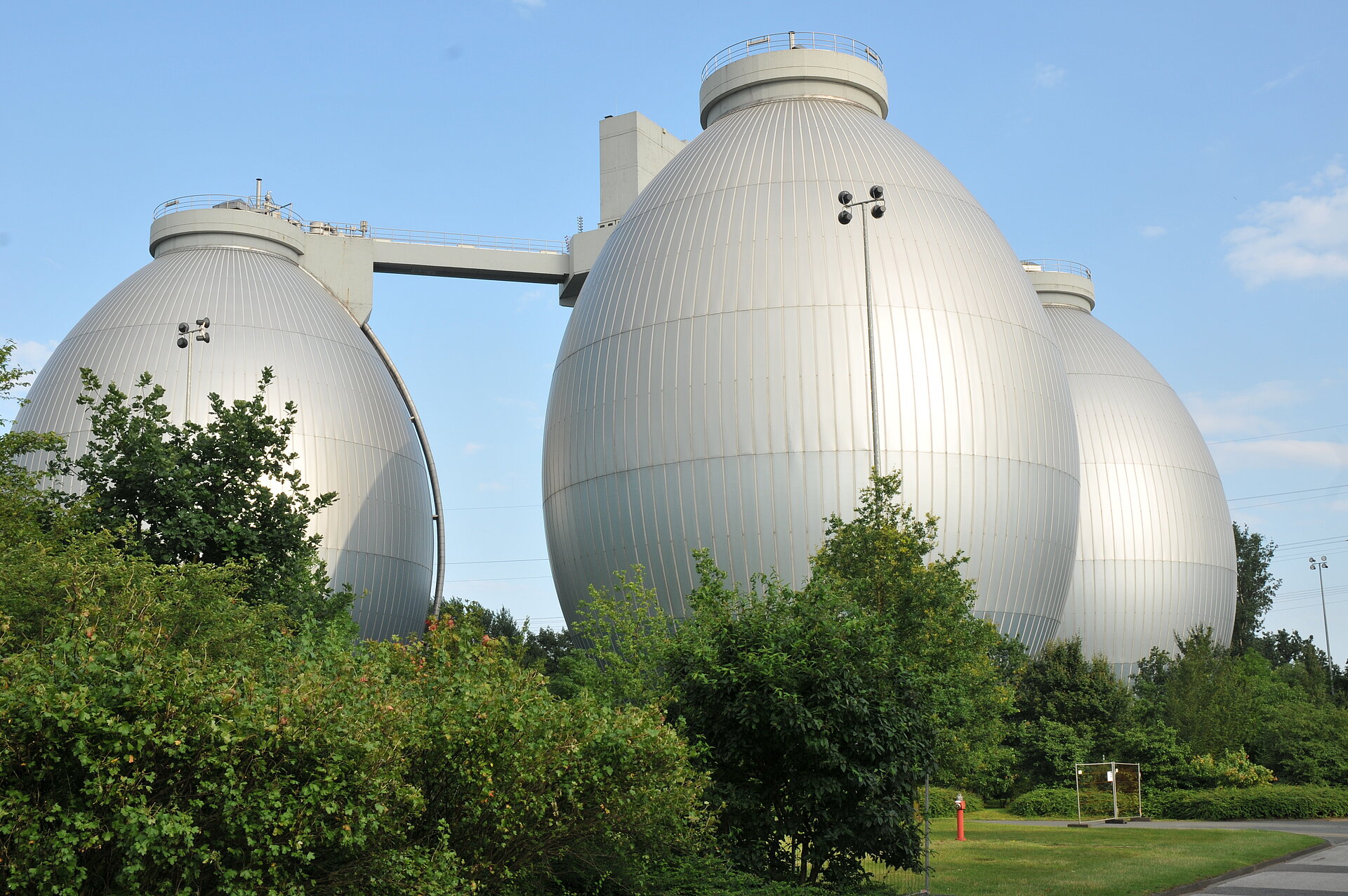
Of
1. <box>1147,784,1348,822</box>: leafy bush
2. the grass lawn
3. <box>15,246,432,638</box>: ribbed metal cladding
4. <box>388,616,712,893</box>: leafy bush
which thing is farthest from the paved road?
<box>15,246,432,638</box>: ribbed metal cladding

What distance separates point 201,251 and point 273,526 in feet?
89.9

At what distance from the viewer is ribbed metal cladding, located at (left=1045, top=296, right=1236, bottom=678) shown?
4819 centimetres

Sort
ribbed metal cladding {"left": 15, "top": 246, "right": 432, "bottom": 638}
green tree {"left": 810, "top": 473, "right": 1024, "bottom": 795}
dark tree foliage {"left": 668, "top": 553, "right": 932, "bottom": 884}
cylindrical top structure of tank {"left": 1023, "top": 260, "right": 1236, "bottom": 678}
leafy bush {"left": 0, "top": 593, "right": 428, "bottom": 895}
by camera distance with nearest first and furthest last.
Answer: leafy bush {"left": 0, "top": 593, "right": 428, "bottom": 895} → dark tree foliage {"left": 668, "top": 553, "right": 932, "bottom": 884} → green tree {"left": 810, "top": 473, "right": 1024, "bottom": 795} → ribbed metal cladding {"left": 15, "top": 246, "right": 432, "bottom": 638} → cylindrical top structure of tank {"left": 1023, "top": 260, "right": 1236, "bottom": 678}

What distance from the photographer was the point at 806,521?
31172 millimetres

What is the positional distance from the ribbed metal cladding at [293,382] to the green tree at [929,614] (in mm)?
22829

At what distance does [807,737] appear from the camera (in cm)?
1582

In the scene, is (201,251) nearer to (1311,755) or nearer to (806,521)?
(806,521)

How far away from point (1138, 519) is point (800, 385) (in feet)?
78.0

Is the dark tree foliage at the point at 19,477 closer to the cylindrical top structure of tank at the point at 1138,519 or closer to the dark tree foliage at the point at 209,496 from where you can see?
the dark tree foliage at the point at 209,496

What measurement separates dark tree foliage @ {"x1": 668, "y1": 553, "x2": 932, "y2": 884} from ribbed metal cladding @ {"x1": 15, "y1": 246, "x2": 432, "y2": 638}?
26651 mm

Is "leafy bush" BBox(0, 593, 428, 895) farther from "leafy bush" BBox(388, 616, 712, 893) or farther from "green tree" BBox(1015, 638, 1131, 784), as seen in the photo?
"green tree" BBox(1015, 638, 1131, 784)

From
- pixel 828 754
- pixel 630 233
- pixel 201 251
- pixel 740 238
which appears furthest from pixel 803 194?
pixel 201 251

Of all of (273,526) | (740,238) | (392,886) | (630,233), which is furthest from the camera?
(630,233)

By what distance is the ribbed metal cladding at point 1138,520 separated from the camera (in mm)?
48188
